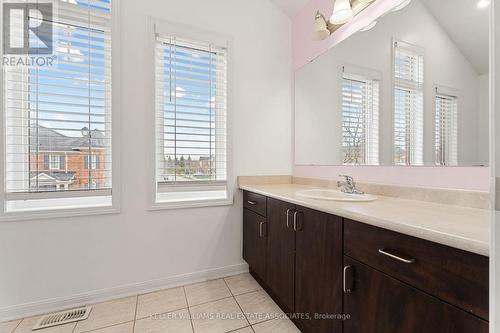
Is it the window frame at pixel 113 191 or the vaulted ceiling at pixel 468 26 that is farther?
the window frame at pixel 113 191

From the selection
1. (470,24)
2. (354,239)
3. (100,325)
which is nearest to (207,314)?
(100,325)

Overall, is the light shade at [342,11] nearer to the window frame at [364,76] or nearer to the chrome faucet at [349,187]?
the window frame at [364,76]

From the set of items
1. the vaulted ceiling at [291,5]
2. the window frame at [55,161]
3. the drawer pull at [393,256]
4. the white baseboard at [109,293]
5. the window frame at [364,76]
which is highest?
the vaulted ceiling at [291,5]

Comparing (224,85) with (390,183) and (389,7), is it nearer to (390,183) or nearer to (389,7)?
(389,7)

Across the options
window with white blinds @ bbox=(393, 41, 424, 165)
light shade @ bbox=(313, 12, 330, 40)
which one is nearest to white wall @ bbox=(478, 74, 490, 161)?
window with white blinds @ bbox=(393, 41, 424, 165)

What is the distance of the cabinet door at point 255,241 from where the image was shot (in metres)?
1.75

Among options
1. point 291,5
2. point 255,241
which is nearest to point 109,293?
point 255,241

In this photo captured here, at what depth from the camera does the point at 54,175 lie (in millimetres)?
1588

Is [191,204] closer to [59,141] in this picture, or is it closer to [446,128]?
[59,141]

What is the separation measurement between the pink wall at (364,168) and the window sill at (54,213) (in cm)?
170

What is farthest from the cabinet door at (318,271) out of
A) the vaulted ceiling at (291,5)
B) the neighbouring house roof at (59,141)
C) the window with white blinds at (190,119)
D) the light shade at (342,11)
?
the vaulted ceiling at (291,5)

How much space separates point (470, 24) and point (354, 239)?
1164 mm

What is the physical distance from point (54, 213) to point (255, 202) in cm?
143

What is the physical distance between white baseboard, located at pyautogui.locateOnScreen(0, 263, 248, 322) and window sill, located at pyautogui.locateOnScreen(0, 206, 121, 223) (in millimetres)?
578
